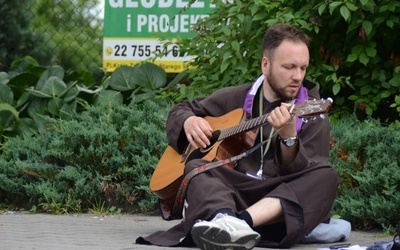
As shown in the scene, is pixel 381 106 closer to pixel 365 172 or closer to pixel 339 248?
pixel 365 172

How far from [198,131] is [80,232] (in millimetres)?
1014

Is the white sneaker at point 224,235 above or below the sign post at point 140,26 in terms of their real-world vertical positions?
below

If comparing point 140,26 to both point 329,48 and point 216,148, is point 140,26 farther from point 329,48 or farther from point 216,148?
point 216,148

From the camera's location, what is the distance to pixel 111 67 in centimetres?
973

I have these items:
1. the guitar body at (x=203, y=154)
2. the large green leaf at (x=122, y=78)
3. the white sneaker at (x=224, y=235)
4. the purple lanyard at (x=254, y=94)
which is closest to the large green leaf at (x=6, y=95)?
the large green leaf at (x=122, y=78)

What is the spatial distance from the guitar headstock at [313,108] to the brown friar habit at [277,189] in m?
0.39

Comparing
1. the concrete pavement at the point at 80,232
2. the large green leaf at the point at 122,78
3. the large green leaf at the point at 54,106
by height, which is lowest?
the concrete pavement at the point at 80,232

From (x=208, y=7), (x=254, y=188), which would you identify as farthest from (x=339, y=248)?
(x=208, y=7)

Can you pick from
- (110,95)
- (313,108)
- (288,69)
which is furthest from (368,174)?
(110,95)

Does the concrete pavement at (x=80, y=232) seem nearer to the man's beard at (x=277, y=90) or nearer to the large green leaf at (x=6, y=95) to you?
the man's beard at (x=277, y=90)

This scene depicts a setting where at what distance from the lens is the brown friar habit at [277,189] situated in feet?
17.0

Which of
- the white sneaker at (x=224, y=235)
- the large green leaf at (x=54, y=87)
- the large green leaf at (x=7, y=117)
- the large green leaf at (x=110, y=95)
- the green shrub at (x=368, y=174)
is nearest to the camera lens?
the white sneaker at (x=224, y=235)

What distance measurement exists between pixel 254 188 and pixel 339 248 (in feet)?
1.85

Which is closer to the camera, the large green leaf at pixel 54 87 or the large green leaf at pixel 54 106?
the large green leaf at pixel 54 106
